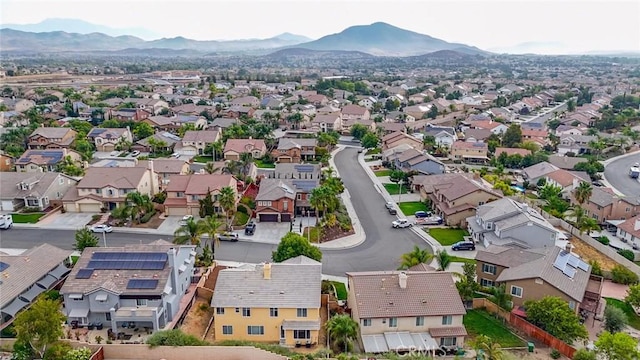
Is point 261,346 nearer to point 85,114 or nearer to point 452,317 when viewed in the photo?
point 452,317

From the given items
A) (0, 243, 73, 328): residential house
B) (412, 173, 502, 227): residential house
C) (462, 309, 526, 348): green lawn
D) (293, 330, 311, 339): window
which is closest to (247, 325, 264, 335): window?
(293, 330, 311, 339): window

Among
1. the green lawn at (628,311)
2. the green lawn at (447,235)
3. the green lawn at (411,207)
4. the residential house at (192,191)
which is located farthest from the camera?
the green lawn at (411,207)

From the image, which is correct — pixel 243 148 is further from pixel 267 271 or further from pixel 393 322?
pixel 393 322

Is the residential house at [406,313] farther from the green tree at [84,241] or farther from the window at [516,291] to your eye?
the green tree at [84,241]

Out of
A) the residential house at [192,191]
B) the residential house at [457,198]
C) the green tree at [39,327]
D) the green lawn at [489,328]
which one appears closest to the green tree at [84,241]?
the green tree at [39,327]

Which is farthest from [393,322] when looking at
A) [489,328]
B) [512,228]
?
[512,228]
